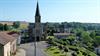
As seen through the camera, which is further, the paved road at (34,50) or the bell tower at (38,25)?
the bell tower at (38,25)

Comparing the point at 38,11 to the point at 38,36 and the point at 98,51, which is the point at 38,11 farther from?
the point at 98,51

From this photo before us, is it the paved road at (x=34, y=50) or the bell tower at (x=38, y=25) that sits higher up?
the bell tower at (x=38, y=25)

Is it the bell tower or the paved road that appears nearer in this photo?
the paved road

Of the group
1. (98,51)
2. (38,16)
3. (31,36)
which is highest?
(38,16)

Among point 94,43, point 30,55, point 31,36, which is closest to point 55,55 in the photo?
point 30,55

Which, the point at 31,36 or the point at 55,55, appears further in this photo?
the point at 31,36

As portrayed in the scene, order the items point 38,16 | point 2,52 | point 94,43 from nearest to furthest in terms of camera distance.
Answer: point 2,52 < point 38,16 < point 94,43

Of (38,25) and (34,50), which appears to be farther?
(38,25)

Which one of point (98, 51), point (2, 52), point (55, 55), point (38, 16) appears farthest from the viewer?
point (98, 51)

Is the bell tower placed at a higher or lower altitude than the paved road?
higher

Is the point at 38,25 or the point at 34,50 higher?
the point at 38,25

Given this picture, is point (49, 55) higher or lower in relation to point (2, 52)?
lower
